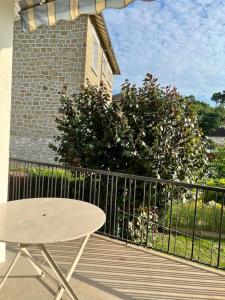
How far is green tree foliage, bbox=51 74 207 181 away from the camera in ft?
21.3

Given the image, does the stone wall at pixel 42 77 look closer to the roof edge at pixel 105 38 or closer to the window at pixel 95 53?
the roof edge at pixel 105 38

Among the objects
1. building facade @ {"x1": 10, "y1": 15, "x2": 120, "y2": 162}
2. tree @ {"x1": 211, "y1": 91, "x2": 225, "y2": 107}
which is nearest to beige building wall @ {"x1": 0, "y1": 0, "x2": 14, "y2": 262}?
building facade @ {"x1": 10, "y1": 15, "x2": 120, "y2": 162}

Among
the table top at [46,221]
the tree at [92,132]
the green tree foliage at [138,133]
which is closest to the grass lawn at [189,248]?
the green tree foliage at [138,133]

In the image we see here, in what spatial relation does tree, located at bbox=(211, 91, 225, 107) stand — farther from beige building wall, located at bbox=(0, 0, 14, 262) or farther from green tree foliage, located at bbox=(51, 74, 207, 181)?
beige building wall, located at bbox=(0, 0, 14, 262)

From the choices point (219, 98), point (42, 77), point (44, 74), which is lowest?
point (42, 77)

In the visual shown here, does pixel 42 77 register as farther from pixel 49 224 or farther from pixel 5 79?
pixel 49 224

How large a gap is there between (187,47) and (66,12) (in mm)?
24926

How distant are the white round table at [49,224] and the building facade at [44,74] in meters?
11.2

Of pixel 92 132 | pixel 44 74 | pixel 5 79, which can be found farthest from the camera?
pixel 44 74

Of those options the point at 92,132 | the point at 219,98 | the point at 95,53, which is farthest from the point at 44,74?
the point at 219,98

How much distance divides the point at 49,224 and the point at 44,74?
1254 centimetres

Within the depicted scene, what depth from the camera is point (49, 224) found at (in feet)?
8.85

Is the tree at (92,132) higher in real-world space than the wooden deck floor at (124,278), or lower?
higher

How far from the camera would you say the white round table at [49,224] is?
2414 millimetres
